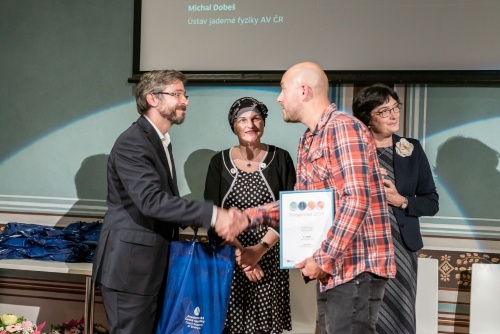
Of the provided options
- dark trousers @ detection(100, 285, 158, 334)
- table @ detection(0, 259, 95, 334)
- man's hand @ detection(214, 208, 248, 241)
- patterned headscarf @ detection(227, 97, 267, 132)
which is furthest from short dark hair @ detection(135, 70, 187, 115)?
table @ detection(0, 259, 95, 334)

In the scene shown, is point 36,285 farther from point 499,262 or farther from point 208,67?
point 499,262

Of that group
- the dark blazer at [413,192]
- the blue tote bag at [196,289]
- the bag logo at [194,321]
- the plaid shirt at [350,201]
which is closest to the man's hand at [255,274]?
Answer: the blue tote bag at [196,289]

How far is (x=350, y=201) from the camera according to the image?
6.68ft

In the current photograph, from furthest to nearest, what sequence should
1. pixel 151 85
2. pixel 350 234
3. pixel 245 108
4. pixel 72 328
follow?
pixel 72 328 → pixel 245 108 → pixel 151 85 → pixel 350 234

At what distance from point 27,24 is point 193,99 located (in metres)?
1.35

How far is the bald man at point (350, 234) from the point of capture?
2043 millimetres

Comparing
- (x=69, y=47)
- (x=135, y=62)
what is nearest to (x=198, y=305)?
(x=135, y=62)

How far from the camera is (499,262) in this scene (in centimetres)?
365

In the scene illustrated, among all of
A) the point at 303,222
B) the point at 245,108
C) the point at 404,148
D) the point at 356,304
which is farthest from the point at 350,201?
the point at 245,108

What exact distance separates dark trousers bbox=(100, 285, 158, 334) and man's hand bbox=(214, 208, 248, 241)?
42cm

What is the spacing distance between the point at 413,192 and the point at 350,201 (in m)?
1.11

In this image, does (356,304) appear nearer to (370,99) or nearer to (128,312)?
(128,312)

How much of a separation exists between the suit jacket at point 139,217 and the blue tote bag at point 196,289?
66mm

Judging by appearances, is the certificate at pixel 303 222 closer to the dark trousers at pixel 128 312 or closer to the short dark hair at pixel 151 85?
the dark trousers at pixel 128 312
